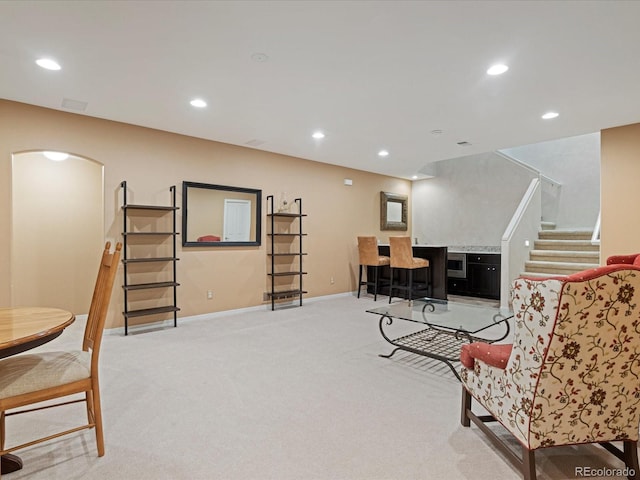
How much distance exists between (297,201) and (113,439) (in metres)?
4.42

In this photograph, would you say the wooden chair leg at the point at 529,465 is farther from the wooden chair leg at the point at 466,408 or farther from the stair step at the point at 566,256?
the stair step at the point at 566,256

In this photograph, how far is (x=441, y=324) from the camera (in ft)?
10.4

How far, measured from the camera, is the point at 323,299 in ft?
20.8

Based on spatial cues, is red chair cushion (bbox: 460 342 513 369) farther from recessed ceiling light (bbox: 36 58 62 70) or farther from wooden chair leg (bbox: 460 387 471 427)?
recessed ceiling light (bbox: 36 58 62 70)

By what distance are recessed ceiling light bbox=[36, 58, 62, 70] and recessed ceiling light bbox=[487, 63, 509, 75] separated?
3.46 m

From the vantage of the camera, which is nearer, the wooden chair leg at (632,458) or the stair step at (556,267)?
the wooden chair leg at (632,458)

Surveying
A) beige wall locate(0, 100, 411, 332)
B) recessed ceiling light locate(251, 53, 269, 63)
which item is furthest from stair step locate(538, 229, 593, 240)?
recessed ceiling light locate(251, 53, 269, 63)

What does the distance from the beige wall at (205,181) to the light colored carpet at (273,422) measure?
136 centimetres

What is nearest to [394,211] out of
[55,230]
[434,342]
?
[434,342]

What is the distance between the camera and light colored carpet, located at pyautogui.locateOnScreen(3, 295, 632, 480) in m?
1.72

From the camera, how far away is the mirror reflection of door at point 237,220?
16.7ft

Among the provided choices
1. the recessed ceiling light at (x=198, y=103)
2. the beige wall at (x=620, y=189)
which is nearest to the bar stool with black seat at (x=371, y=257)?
the beige wall at (x=620, y=189)

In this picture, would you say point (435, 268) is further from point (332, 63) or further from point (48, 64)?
point (48, 64)

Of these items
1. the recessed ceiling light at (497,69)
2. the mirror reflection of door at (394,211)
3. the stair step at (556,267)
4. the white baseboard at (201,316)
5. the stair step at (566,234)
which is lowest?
the white baseboard at (201,316)
